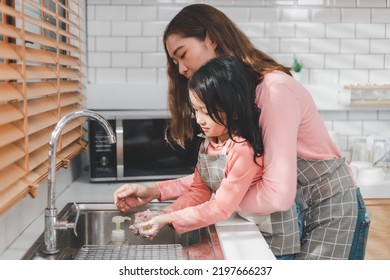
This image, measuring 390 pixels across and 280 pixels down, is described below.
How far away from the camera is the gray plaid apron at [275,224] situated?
1071 mm

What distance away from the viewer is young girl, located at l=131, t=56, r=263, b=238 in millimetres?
1002

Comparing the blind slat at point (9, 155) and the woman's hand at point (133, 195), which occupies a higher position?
the blind slat at point (9, 155)

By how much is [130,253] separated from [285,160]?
1.16 ft

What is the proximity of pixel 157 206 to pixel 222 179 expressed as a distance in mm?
302

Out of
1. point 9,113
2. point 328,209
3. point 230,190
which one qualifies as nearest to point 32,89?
point 9,113

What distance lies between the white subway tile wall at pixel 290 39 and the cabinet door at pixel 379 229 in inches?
14.1

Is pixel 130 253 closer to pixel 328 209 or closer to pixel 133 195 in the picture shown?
pixel 133 195

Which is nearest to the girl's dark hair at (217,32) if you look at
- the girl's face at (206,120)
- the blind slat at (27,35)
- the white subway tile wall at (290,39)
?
the girl's face at (206,120)

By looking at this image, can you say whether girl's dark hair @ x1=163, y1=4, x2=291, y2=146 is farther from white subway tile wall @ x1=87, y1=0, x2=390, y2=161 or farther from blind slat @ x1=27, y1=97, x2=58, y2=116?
white subway tile wall @ x1=87, y1=0, x2=390, y2=161

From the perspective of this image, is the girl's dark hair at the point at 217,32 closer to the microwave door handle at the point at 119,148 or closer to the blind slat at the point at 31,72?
the blind slat at the point at 31,72

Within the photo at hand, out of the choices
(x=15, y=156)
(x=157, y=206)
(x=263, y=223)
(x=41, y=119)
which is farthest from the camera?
(x=157, y=206)

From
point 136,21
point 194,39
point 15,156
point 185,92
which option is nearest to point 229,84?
point 194,39

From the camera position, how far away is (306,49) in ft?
6.64

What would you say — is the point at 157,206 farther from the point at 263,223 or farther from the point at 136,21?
the point at 136,21
